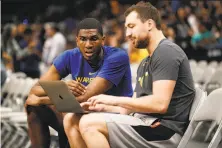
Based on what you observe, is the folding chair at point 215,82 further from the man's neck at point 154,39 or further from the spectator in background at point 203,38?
the spectator in background at point 203,38

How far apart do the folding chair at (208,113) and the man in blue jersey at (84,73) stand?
76 cm

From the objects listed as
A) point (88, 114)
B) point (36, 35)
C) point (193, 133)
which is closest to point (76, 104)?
point (88, 114)

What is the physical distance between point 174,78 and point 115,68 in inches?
29.8

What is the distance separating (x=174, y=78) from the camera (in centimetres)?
298

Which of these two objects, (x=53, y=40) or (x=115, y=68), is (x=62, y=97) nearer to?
(x=115, y=68)

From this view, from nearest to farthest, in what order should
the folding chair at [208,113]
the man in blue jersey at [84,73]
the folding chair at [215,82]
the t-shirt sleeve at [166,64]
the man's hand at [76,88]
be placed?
1. the folding chair at [208,113]
2. the t-shirt sleeve at [166,64]
3. the man's hand at [76,88]
4. the man in blue jersey at [84,73]
5. the folding chair at [215,82]

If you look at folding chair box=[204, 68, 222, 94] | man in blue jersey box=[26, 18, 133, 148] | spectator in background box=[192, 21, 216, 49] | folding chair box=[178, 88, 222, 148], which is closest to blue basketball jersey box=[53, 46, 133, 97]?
man in blue jersey box=[26, 18, 133, 148]

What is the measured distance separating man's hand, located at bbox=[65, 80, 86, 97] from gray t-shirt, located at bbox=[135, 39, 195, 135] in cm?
42

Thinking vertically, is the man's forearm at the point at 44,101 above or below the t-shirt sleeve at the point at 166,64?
below

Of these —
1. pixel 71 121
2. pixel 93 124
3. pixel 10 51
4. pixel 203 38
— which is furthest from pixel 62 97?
pixel 203 38

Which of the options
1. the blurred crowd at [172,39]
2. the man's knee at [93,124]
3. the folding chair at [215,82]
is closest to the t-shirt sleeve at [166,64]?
the man's knee at [93,124]

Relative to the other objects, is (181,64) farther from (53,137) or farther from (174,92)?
(53,137)

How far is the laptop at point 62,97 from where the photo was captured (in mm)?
3068

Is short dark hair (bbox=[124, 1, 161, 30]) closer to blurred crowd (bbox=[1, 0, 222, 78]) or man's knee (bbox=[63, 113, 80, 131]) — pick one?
man's knee (bbox=[63, 113, 80, 131])
